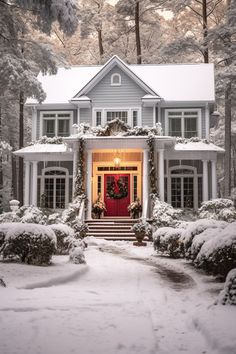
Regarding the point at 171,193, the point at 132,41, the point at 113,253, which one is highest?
the point at 132,41

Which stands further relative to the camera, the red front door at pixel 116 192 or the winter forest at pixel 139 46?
the winter forest at pixel 139 46

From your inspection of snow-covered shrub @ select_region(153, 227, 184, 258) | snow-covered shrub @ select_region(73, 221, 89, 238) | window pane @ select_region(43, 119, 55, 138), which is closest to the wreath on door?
window pane @ select_region(43, 119, 55, 138)

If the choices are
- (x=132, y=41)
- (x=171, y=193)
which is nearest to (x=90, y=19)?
(x=132, y=41)

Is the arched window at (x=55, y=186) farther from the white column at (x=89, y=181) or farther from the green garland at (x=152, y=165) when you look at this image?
the green garland at (x=152, y=165)

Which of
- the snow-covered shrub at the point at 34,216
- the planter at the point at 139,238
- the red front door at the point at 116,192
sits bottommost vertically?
the planter at the point at 139,238

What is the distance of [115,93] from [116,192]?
5604mm

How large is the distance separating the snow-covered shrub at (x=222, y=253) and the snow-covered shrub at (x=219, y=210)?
1056cm

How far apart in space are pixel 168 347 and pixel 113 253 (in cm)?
931

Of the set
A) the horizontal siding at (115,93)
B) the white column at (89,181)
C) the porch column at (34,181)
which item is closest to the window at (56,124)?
the horizontal siding at (115,93)

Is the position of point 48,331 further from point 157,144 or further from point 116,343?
point 157,144

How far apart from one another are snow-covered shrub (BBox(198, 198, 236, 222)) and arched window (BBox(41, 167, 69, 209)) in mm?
7867

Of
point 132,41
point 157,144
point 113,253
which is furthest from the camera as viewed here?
point 132,41

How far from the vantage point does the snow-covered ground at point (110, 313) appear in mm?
4484

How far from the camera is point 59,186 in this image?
2417 cm
